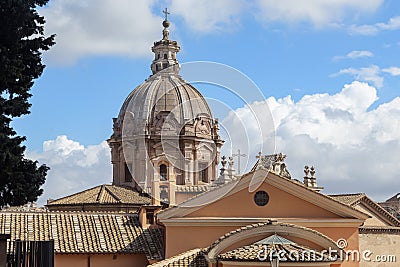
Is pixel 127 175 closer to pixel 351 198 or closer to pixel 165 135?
pixel 165 135

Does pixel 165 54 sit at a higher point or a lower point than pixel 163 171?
higher

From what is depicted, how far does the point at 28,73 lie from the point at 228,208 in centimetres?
1116

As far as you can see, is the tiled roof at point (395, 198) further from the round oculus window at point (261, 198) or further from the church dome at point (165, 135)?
the round oculus window at point (261, 198)

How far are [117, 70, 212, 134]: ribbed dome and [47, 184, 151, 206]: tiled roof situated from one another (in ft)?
14.1

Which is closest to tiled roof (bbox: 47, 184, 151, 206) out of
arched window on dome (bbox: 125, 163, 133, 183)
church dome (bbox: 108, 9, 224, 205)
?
church dome (bbox: 108, 9, 224, 205)

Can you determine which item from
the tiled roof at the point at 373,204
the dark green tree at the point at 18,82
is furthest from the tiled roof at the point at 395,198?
the dark green tree at the point at 18,82

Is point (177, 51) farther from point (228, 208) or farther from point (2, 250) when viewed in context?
point (2, 250)

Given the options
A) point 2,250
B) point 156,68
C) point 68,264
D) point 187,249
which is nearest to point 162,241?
point 187,249

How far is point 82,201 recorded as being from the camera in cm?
3847

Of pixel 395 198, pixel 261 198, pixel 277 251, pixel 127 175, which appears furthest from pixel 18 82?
pixel 395 198

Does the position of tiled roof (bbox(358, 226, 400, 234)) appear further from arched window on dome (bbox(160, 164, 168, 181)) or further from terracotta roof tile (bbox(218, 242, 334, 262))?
terracotta roof tile (bbox(218, 242, 334, 262))

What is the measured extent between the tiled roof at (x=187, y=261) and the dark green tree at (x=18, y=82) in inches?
300

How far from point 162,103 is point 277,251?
22882 millimetres

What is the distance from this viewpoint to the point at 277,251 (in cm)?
2242
